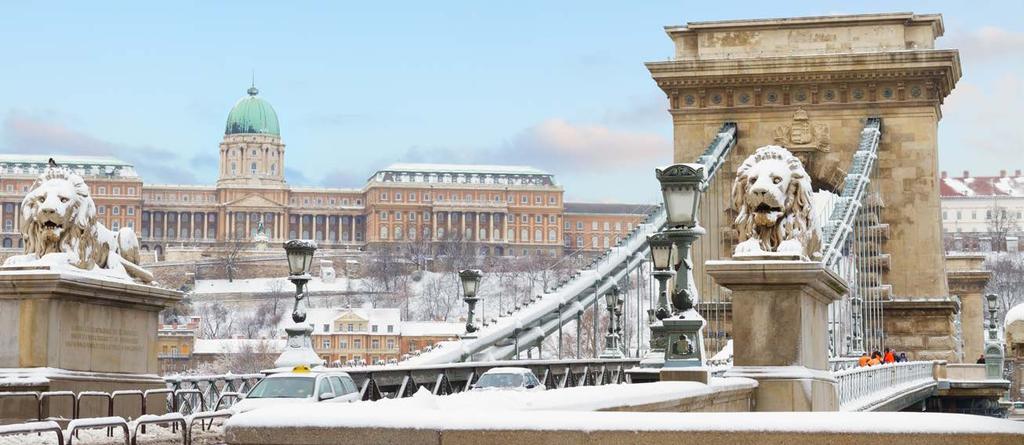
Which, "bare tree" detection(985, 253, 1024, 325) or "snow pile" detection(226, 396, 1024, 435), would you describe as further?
"bare tree" detection(985, 253, 1024, 325)

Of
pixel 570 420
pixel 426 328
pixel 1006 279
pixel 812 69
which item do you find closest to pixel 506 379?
pixel 570 420

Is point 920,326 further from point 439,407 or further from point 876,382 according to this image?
A: point 439,407

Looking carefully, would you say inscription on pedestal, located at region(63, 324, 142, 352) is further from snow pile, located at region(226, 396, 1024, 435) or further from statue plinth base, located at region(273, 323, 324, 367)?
snow pile, located at region(226, 396, 1024, 435)

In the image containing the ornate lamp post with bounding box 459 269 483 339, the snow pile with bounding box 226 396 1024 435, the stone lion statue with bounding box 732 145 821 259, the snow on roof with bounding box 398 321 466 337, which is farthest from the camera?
the snow on roof with bounding box 398 321 466 337

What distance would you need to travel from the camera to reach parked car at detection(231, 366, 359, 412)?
68.0ft

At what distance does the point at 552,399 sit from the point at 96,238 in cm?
1006

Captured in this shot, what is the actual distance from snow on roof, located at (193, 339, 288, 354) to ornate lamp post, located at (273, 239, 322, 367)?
121119 mm

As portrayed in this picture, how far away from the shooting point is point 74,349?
58.6ft

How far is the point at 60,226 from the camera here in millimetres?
18094

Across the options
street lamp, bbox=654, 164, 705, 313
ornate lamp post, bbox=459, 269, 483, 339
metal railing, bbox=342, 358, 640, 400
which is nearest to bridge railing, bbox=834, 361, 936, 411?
street lamp, bbox=654, 164, 705, 313

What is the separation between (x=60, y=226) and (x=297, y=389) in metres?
4.25

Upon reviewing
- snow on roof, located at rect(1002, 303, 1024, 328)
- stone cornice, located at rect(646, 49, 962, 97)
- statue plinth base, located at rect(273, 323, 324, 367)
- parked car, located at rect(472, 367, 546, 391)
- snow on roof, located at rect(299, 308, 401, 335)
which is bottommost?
parked car, located at rect(472, 367, 546, 391)

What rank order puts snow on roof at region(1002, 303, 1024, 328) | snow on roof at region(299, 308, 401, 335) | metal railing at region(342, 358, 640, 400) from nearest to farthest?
metal railing at region(342, 358, 640, 400), snow on roof at region(1002, 303, 1024, 328), snow on roof at region(299, 308, 401, 335)

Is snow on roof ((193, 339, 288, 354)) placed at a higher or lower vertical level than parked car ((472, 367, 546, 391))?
higher
